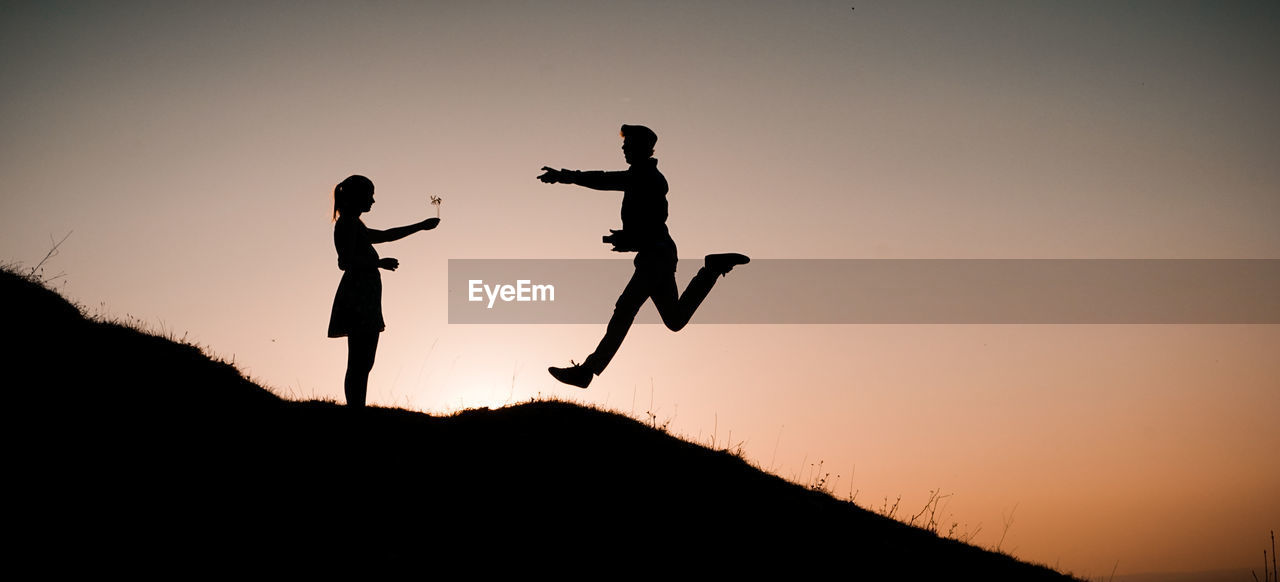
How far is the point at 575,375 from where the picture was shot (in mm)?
10867

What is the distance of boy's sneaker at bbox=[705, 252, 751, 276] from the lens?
11.4 m

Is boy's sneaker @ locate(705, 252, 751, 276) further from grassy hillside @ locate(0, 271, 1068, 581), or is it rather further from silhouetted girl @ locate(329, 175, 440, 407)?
silhouetted girl @ locate(329, 175, 440, 407)

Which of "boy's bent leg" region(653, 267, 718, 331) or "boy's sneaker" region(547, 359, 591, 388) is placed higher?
"boy's bent leg" region(653, 267, 718, 331)

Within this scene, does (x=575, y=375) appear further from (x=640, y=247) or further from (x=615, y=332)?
(x=640, y=247)

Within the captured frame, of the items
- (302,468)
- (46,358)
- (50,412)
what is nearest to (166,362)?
(46,358)

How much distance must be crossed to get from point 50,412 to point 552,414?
5.73 meters

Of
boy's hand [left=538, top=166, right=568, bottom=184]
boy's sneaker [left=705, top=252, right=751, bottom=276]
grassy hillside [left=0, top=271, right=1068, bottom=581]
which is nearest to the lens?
grassy hillside [left=0, top=271, right=1068, bottom=581]

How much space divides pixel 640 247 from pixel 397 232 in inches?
124

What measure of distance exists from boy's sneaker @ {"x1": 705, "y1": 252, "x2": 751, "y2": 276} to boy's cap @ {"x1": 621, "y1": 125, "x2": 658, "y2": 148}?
1.53 meters

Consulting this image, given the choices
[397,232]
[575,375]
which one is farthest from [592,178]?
[397,232]

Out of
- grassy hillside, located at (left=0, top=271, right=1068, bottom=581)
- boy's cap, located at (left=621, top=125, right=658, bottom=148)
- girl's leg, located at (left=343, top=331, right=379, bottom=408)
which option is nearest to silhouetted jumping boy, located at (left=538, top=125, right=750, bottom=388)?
boy's cap, located at (left=621, top=125, right=658, bottom=148)

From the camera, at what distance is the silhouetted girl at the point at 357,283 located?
11477 millimetres

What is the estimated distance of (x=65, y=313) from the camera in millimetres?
14039

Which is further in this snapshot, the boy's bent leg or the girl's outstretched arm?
the girl's outstretched arm
